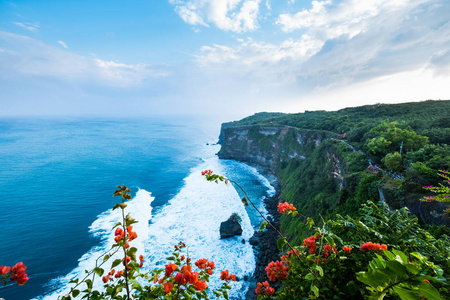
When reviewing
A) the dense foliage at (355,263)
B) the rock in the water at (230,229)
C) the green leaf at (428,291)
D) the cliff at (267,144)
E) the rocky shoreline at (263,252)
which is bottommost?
the rocky shoreline at (263,252)

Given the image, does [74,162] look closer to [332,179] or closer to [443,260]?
[332,179]

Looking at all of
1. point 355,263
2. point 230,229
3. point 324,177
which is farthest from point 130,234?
point 324,177

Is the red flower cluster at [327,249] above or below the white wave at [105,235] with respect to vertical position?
above

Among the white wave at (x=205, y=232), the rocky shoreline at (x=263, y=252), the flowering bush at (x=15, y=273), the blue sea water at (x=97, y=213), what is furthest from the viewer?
the blue sea water at (x=97, y=213)

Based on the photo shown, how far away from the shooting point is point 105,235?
2744 cm

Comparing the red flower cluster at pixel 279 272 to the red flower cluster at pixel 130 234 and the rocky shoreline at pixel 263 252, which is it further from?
the rocky shoreline at pixel 263 252

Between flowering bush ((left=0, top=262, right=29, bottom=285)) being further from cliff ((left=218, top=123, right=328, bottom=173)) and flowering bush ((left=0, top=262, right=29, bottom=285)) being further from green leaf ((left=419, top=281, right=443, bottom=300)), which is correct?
cliff ((left=218, top=123, right=328, bottom=173))

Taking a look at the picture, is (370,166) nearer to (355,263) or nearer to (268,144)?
(355,263)

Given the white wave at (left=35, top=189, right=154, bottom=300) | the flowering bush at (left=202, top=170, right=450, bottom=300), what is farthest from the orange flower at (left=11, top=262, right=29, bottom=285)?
the white wave at (left=35, top=189, right=154, bottom=300)

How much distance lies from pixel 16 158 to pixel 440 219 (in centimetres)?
9793

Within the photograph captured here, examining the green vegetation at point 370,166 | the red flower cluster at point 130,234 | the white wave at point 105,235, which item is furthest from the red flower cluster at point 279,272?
the white wave at point 105,235

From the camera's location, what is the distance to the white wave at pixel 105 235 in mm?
19189

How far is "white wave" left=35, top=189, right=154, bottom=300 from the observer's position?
63.0 ft

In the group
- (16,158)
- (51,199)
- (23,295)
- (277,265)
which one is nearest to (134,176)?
(51,199)
